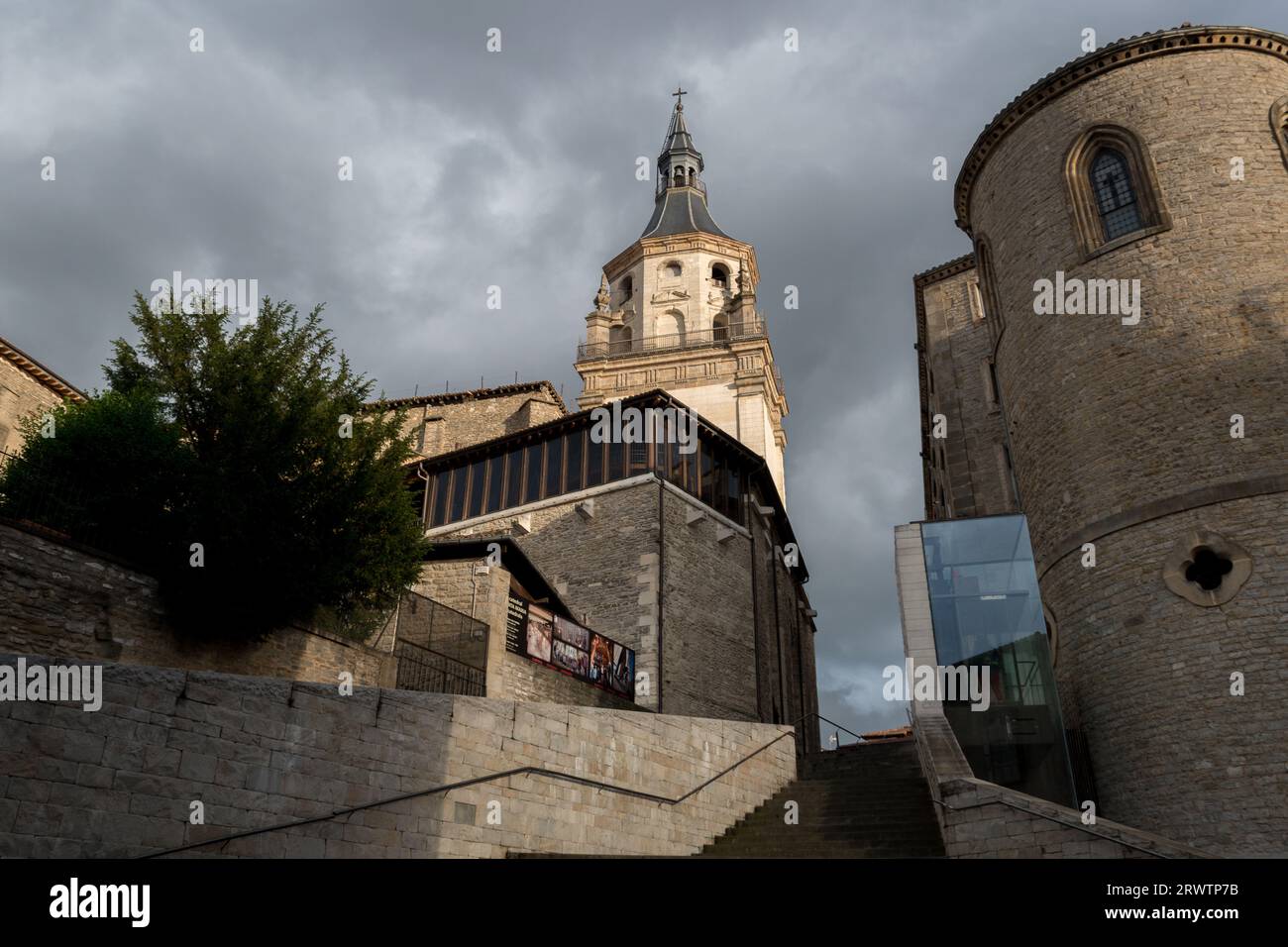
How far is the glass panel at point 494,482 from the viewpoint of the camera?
24141 millimetres

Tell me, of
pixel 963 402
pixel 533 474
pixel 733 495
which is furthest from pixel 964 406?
pixel 533 474

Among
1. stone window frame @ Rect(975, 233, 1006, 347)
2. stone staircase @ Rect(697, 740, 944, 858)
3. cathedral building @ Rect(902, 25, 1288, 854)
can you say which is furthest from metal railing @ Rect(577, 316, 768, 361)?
stone staircase @ Rect(697, 740, 944, 858)

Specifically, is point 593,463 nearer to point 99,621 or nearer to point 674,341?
point 99,621

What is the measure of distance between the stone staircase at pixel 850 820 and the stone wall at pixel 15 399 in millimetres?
20590

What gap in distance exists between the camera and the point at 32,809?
6.70 metres

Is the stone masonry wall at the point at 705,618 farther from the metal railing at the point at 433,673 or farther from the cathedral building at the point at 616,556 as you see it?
the metal railing at the point at 433,673

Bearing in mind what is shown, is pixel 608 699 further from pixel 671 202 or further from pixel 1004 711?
pixel 671 202

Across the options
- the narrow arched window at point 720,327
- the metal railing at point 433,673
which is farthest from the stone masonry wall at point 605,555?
the narrow arched window at point 720,327

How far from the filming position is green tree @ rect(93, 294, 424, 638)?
12211 millimetres

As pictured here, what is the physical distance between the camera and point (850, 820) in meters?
11.8

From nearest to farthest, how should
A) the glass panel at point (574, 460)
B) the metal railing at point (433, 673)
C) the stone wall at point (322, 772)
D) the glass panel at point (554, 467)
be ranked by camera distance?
the stone wall at point (322, 772) < the metal railing at point (433, 673) < the glass panel at point (574, 460) < the glass panel at point (554, 467)

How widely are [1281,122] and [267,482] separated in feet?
58.1

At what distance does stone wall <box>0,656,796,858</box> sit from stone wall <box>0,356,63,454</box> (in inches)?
742

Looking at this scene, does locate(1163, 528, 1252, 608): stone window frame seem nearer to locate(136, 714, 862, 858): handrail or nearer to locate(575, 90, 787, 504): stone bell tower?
locate(136, 714, 862, 858): handrail
